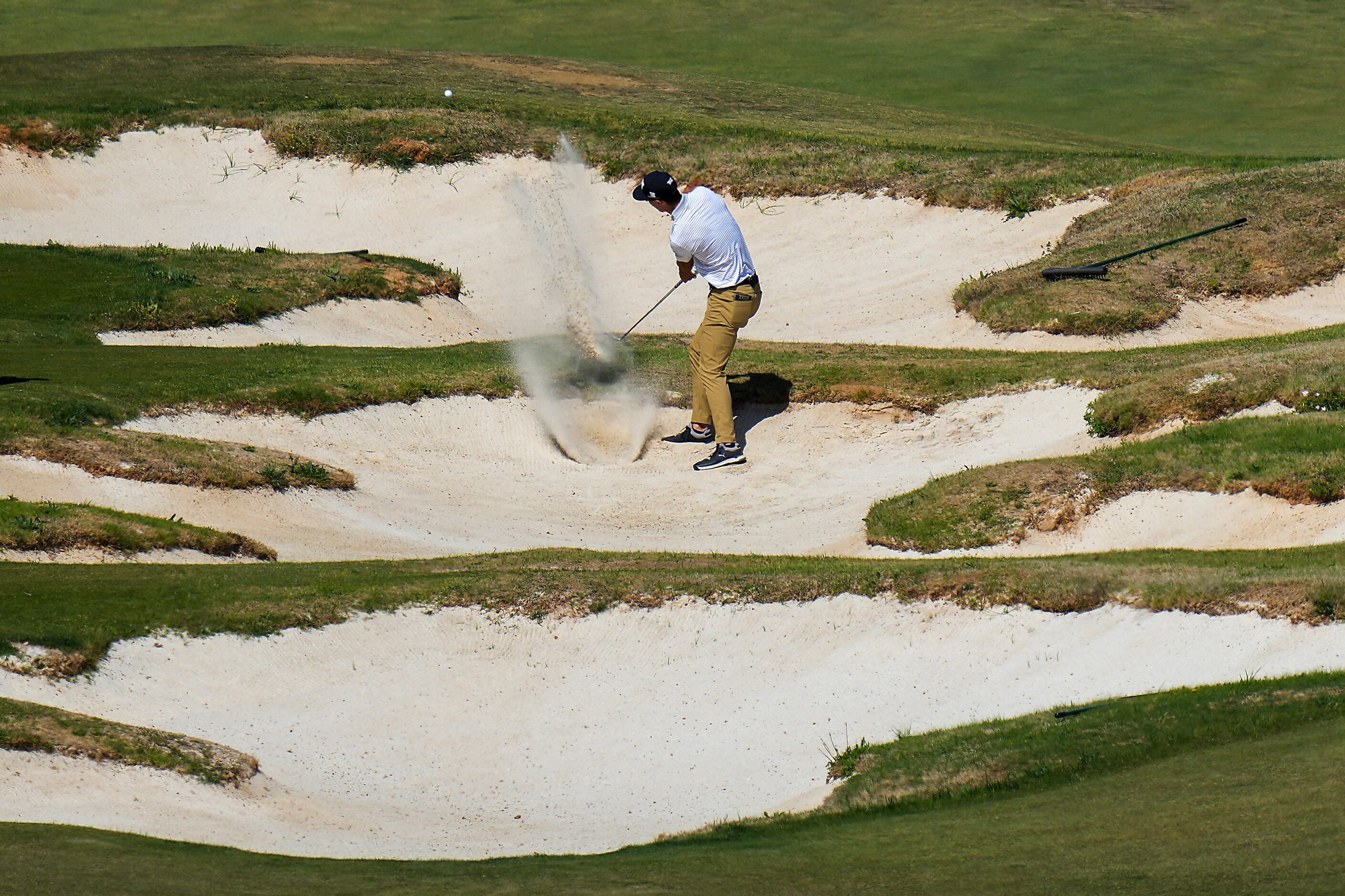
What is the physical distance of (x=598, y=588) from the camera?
12156 millimetres

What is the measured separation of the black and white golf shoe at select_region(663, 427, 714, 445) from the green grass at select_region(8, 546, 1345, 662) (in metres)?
4.27

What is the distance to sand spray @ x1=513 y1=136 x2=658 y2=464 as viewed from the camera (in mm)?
17688

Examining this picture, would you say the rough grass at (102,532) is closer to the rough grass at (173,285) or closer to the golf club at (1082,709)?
the rough grass at (173,285)

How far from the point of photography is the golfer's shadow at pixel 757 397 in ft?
58.7

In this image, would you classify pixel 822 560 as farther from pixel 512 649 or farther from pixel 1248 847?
pixel 1248 847

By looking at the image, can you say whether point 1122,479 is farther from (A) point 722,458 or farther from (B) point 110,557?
(B) point 110,557

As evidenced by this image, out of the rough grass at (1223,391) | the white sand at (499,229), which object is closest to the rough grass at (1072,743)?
the rough grass at (1223,391)

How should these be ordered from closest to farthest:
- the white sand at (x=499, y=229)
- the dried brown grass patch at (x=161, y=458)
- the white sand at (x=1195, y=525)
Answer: the white sand at (x=1195, y=525)
the dried brown grass patch at (x=161, y=458)
the white sand at (x=499, y=229)

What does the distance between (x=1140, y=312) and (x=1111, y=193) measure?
4.80 m

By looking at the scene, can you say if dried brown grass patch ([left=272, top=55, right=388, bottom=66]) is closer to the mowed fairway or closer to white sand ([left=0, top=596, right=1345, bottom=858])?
the mowed fairway

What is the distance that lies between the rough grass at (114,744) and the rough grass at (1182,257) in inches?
553

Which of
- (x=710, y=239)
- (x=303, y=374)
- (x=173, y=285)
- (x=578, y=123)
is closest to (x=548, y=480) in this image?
(x=710, y=239)

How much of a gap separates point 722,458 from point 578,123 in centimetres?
1404

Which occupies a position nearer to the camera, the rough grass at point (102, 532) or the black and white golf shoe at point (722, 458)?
→ the rough grass at point (102, 532)
